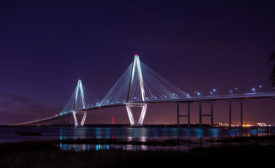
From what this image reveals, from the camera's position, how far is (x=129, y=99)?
76875mm

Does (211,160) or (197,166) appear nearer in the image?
(197,166)

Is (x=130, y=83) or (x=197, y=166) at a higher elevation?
(x=130, y=83)

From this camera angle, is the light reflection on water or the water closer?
the light reflection on water

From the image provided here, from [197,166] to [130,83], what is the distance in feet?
200

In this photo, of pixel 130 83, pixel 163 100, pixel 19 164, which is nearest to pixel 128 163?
pixel 19 164

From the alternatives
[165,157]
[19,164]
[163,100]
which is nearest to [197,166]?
[165,157]

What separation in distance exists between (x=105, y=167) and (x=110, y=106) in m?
69.1

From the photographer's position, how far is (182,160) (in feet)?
46.8

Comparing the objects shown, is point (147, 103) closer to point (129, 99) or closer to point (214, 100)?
point (129, 99)

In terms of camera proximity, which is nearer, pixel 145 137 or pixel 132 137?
pixel 145 137

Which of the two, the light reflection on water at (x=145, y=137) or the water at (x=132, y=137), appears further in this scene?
the water at (x=132, y=137)

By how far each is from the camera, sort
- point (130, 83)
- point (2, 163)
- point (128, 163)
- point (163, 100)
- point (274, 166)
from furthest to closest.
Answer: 1. point (163, 100)
2. point (130, 83)
3. point (2, 163)
4. point (128, 163)
5. point (274, 166)

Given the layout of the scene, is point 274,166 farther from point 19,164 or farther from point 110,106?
point 110,106

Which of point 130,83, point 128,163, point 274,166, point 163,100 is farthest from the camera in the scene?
A: point 163,100
